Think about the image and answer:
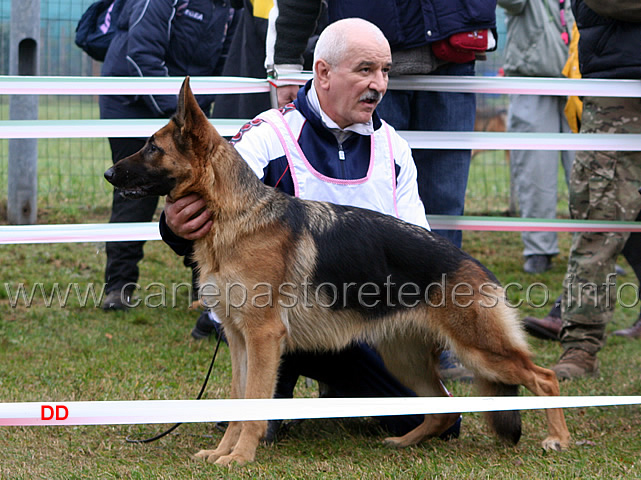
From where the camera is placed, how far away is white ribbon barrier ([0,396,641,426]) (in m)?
2.84

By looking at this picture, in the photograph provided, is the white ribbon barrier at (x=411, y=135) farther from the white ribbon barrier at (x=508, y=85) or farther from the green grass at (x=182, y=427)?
the green grass at (x=182, y=427)

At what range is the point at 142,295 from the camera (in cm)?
635

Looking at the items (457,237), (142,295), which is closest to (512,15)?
(457,237)

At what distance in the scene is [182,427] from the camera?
12.3 ft

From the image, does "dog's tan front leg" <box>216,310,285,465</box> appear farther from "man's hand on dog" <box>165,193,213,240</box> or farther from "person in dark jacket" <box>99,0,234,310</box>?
"person in dark jacket" <box>99,0,234,310</box>

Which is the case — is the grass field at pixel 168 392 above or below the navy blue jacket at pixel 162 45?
below

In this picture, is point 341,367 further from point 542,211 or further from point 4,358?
point 542,211

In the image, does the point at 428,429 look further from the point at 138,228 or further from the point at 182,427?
the point at 138,228

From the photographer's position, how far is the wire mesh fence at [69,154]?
341 inches

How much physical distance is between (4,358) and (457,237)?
2853mm

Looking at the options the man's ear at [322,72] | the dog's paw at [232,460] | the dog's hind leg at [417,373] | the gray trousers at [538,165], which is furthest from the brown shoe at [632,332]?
the dog's paw at [232,460]

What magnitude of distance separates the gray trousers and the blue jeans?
283 centimetres

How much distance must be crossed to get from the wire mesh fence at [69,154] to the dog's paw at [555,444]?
6.00m

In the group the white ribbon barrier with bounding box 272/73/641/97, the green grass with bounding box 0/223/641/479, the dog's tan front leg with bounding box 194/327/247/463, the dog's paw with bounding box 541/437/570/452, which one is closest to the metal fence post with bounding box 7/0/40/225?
the green grass with bounding box 0/223/641/479
